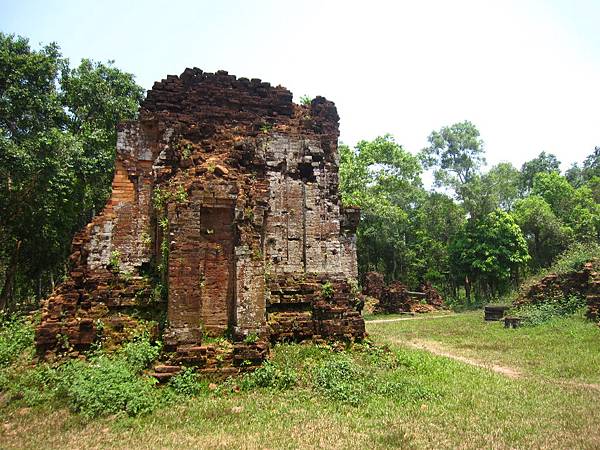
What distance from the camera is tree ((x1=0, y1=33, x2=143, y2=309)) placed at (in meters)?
17.4

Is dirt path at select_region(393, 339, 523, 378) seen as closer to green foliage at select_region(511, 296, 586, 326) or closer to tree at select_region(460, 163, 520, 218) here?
green foliage at select_region(511, 296, 586, 326)

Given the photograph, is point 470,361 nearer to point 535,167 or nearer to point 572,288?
point 572,288

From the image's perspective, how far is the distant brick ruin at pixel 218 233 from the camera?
827cm

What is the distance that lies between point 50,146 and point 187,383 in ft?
45.1

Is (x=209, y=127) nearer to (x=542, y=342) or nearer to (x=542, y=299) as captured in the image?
(x=542, y=342)

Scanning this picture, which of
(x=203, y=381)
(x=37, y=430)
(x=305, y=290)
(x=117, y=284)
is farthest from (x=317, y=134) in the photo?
(x=37, y=430)

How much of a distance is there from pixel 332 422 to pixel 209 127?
680 centimetres

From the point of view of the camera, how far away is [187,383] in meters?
7.26

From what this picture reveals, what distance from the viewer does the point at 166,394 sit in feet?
22.7

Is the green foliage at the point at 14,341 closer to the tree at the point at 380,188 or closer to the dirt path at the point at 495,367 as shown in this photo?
the dirt path at the point at 495,367

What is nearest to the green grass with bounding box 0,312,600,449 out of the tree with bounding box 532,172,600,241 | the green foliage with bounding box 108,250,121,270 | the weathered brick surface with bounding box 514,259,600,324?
the green foliage with bounding box 108,250,121,270

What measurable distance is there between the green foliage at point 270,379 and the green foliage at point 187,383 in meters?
0.72

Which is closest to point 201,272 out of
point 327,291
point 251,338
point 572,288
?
point 251,338

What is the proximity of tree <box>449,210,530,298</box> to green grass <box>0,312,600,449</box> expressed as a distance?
913 inches
